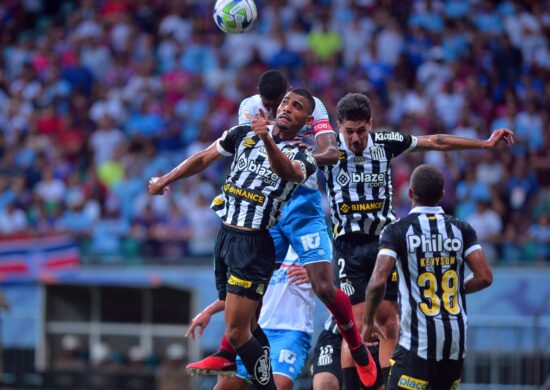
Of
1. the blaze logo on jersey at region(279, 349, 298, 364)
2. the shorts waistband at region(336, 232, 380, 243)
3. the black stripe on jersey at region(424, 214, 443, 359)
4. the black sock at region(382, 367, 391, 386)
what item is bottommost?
the black sock at region(382, 367, 391, 386)

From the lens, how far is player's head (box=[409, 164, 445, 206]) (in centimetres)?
840

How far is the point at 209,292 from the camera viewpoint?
1792cm

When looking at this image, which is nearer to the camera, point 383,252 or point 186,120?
point 383,252

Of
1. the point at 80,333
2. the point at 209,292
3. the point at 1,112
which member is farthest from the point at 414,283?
the point at 1,112

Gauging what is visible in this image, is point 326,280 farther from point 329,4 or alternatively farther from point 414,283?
point 329,4

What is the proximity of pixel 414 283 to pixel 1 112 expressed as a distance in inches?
641

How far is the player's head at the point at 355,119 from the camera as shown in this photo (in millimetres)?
9852

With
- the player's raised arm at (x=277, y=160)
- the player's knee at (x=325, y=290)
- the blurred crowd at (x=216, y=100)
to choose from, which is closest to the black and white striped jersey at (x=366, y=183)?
the player's knee at (x=325, y=290)

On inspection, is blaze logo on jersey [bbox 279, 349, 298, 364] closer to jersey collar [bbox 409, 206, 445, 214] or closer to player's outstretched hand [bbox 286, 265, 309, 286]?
player's outstretched hand [bbox 286, 265, 309, 286]

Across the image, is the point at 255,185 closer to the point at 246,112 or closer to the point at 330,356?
the point at 246,112

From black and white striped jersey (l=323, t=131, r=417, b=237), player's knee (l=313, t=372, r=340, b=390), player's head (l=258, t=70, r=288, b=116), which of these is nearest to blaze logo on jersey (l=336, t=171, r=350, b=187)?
black and white striped jersey (l=323, t=131, r=417, b=237)

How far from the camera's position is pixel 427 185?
27.6 ft

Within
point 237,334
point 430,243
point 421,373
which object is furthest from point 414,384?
point 237,334

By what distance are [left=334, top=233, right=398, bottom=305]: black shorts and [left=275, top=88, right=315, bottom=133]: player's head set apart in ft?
4.69
